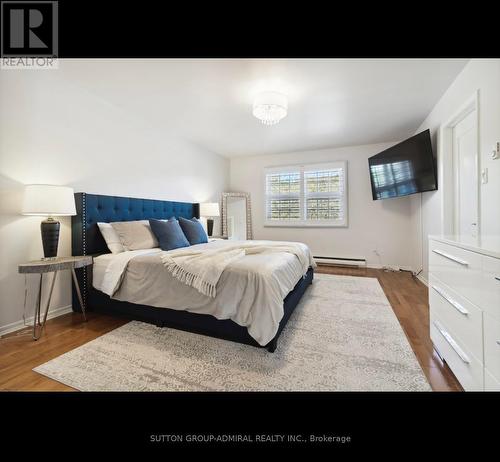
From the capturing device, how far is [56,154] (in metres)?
2.22

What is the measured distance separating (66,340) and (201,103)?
112 inches

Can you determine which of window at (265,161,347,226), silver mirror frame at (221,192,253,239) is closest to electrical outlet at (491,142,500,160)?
window at (265,161,347,226)

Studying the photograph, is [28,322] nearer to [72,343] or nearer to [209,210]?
[72,343]

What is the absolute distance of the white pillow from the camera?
2.39 m

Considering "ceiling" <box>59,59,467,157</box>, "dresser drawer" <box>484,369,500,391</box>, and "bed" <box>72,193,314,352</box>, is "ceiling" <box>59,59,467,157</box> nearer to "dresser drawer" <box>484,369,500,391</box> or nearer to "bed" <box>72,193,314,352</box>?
"bed" <box>72,193,314,352</box>

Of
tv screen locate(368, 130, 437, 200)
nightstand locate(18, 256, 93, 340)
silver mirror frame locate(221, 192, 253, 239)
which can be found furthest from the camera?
silver mirror frame locate(221, 192, 253, 239)

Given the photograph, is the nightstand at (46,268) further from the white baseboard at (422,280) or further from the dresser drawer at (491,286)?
the white baseboard at (422,280)

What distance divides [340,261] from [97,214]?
13.9ft

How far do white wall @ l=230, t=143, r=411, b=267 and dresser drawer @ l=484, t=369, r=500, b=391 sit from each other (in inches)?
144

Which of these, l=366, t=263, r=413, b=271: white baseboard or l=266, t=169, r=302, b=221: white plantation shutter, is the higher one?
l=266, t=169, r=302, b=221: white plantation shutter

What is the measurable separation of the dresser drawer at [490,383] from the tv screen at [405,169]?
102 inches

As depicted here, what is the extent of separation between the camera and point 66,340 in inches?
71.8
